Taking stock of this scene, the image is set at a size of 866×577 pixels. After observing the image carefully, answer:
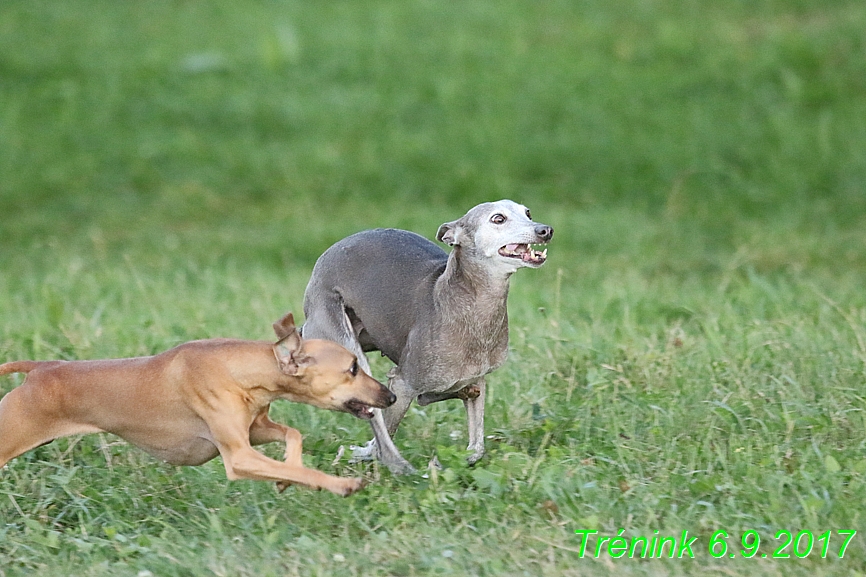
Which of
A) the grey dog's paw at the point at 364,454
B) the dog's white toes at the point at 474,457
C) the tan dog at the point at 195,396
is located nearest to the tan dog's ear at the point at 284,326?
the tan dog at the point at 195,396

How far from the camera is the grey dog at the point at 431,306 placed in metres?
5.59

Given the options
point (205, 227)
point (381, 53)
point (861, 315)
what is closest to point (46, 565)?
point (861, 315)

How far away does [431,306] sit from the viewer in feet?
18.7

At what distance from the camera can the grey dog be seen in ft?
18.3

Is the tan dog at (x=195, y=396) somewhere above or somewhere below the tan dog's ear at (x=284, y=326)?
below

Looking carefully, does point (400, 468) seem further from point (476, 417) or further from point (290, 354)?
point (290, 354)

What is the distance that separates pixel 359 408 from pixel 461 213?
7315 mm

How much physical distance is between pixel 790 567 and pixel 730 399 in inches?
64.7

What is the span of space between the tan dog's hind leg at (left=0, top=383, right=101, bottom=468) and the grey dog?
1310 millimetres

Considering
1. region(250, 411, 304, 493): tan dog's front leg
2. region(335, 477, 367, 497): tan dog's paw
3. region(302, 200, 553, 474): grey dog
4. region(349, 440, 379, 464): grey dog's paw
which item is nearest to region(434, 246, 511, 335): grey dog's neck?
region(302, 200, 553, 474): grey dog

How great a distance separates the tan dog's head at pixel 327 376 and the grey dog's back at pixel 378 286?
664 millimetres

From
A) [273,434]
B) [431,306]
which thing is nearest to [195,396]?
[273,434]

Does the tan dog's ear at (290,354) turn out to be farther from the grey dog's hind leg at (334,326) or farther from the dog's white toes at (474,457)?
the dog's white toes at (474,457)

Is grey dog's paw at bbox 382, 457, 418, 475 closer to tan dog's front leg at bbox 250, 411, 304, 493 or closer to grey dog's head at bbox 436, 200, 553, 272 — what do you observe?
tan dog's front leg at bbox 250, 411, 304, 493
